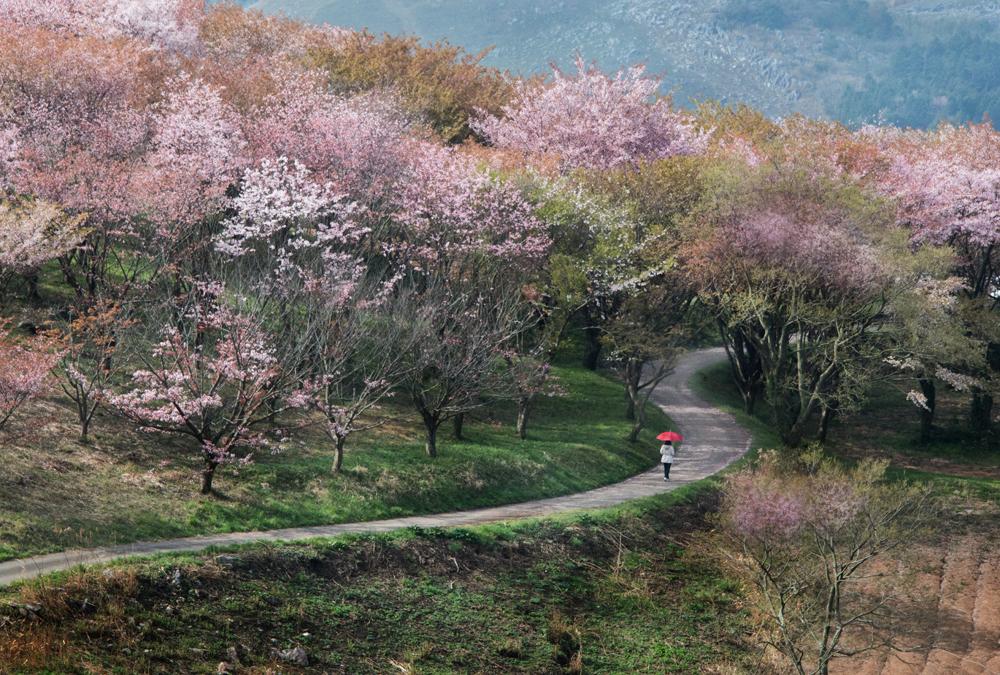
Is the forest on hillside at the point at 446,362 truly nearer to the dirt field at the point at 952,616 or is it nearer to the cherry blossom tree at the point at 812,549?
the cherry blossom tree at the point at 812,549

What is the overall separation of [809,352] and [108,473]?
3710cm

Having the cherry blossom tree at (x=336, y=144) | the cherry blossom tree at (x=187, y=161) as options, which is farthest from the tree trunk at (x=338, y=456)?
the cherry blossom tree at (x=336, y=144)

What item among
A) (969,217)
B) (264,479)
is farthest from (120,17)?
(969,217)

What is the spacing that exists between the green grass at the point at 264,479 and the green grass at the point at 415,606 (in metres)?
2.55

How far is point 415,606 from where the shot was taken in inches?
962

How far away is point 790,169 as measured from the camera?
149 ft

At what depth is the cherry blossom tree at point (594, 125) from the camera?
5809 centimetres

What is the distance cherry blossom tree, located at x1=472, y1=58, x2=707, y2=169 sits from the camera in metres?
58.1

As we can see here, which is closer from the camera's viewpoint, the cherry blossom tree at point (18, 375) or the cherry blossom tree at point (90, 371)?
the cherry blossom tree at point (18, 375)

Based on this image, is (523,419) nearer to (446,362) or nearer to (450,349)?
(446,362)

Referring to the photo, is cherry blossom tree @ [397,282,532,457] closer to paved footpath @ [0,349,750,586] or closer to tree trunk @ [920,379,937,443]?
paved footpath @ [0,349,750,586]

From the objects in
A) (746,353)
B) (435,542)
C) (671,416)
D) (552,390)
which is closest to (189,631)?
(435,542)

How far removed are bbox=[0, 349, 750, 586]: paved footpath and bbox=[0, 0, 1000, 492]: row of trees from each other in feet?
9.85

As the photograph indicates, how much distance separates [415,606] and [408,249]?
21.0 meters
